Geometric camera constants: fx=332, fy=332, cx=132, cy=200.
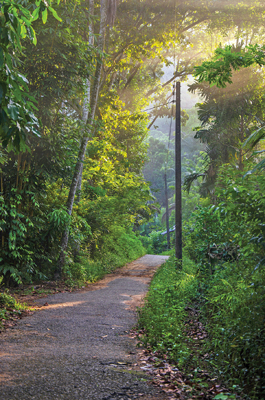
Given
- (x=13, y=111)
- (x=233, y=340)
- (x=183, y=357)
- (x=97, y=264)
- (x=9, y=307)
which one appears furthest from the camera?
(x=97, y=264)

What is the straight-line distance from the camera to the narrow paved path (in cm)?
355

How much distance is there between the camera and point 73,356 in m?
4.62

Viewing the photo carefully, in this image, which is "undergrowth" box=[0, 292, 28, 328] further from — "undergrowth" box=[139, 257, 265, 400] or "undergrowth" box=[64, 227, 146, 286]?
"undergrowth" box=[64, 227, 146, 286]

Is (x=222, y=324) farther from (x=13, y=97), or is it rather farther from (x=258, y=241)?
(x=13, y=97)

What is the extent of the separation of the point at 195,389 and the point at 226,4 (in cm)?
1879

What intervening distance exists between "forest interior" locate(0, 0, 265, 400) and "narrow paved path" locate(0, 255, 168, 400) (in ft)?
1.32

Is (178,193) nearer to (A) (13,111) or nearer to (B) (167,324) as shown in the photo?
(B) (167,324)

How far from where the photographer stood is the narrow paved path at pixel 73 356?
11.6ft

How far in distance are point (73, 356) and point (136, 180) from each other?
48.3ft

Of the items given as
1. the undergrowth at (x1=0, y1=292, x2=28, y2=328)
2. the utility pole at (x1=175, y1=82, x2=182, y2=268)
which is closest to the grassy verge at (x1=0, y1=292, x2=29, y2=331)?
the undergrowth at (x1=0, y1=292, x2=28, y2=328)

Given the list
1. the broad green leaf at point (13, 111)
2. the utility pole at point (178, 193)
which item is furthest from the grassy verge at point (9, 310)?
the utility pole at point (178, 193)

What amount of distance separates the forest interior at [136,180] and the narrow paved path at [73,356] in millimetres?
403

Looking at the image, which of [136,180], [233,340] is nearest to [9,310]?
[233,340]

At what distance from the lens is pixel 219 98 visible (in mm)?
16203
